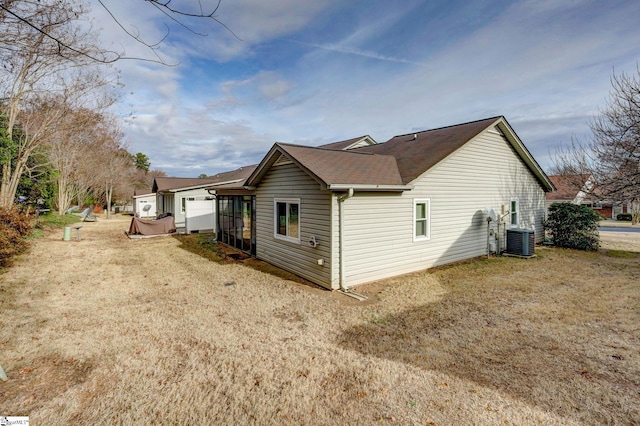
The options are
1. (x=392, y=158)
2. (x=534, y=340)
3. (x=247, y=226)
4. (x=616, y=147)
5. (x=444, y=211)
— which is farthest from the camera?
(x=247, y=226)

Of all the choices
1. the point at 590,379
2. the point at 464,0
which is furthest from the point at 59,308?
the point at 464,0

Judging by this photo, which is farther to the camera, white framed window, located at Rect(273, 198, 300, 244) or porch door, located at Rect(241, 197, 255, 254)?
porch door, located at Rect(241, 197, 255, 254)

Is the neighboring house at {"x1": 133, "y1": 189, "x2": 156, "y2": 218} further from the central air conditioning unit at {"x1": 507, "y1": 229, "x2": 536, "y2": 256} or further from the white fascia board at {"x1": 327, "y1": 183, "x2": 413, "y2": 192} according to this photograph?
the central air conditioning unit at {"x1": 507, "y1": 229, "x2": 536, "y2": 256}

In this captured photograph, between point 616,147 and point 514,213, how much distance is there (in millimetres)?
4414

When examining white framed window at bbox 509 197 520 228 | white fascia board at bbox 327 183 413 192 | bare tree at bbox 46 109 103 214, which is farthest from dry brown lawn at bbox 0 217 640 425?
bare tree at bbox 46 109 103 214

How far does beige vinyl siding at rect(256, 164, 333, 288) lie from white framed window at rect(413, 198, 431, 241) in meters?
3.22

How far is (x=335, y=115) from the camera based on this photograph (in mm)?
19344

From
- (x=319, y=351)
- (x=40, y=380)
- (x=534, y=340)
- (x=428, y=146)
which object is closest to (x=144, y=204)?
(x=428, y=146)

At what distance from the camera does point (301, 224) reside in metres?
8.09

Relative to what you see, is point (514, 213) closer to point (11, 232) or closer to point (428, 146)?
point (428, 146)

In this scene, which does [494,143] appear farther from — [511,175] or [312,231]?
[312,231]

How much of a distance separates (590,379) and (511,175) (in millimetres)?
10109

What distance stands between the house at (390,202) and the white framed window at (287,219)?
31 millimetres

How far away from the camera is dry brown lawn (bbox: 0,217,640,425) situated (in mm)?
3029
